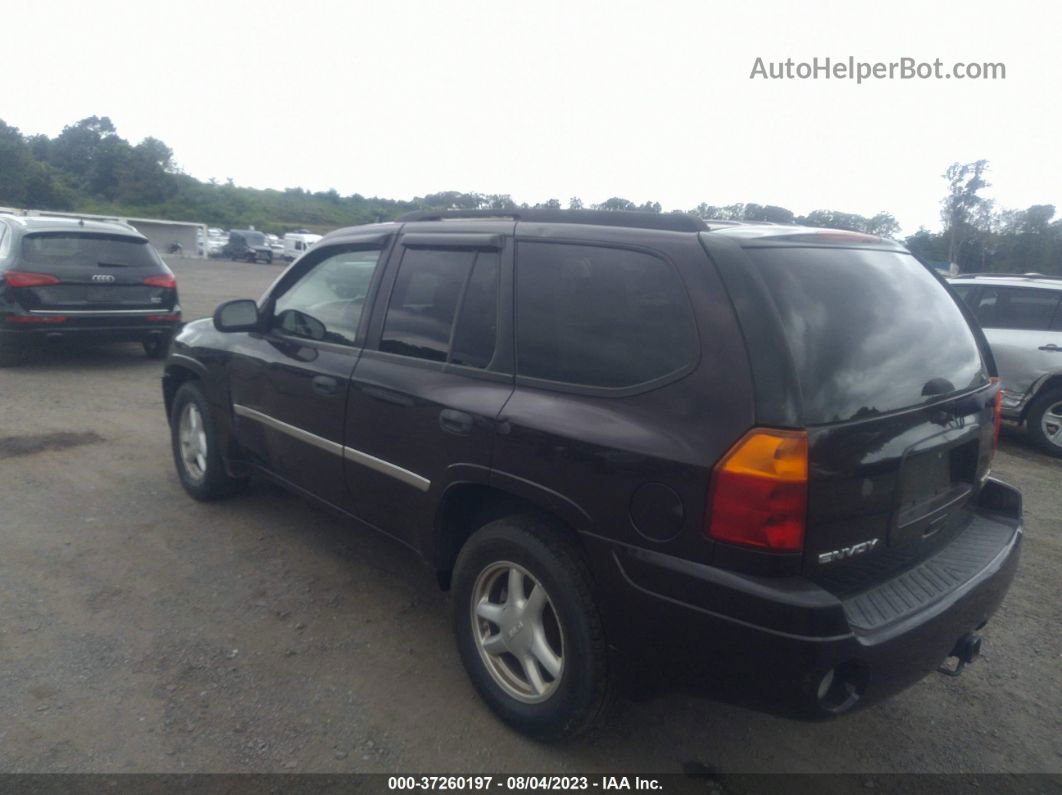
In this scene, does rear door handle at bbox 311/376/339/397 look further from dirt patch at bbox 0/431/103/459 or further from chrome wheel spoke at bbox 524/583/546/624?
dirt patch at bbox 0/431/103/459

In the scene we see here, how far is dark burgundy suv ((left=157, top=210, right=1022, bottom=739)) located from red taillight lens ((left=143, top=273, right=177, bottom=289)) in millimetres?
6778

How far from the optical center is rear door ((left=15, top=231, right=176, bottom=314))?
852 cm

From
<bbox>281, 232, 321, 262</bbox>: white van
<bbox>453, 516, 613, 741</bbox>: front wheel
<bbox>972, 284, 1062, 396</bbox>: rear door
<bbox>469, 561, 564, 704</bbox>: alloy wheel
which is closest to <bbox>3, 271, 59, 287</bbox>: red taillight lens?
<bbox>453, 516, 613, 741</bbox>: front wheel

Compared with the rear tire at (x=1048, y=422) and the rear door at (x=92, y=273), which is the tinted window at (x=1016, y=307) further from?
the rear door at (x=92, y=273)

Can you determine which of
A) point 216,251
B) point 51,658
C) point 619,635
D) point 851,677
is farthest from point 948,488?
point 216,251

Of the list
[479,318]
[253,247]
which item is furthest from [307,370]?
[253,247]

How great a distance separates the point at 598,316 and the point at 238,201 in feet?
241

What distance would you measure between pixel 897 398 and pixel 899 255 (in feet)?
2.68

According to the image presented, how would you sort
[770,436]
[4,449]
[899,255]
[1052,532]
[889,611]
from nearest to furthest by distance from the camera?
[770,436] < [889,611] < [899,255] < [1052,532] < [4,449]

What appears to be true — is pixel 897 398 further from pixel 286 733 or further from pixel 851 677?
pixel 286 733

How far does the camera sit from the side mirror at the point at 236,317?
4223 millimetres

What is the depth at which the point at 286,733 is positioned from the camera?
2852 millimetres

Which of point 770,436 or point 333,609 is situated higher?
point 770,436

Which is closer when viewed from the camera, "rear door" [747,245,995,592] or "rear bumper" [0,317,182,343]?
"rear door" [747,245,995,592]
